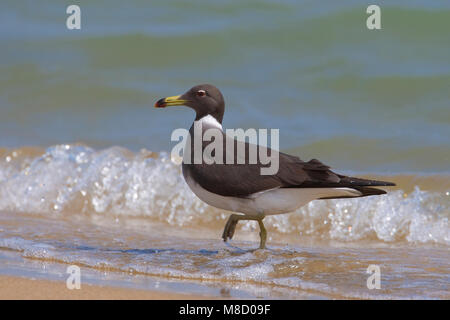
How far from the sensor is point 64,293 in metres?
4.82

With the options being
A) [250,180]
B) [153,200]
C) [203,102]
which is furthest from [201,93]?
[153,200]

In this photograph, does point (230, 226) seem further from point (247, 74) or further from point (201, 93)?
point (247, 74)

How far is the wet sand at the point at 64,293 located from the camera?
15.6 feet

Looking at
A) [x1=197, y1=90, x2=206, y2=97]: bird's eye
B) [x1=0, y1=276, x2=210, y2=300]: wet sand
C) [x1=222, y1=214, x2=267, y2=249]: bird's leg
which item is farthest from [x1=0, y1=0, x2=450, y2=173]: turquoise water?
[x1=0, y1=276, x2=210, y2=300]: wet sand

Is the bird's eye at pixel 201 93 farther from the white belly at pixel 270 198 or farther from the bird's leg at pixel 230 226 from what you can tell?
the bird's leg at pixel 230 226

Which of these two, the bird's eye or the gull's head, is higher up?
the bird's eye

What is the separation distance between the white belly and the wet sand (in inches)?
40.3

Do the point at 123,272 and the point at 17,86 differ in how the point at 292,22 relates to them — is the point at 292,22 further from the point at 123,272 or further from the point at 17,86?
the point at 123,272

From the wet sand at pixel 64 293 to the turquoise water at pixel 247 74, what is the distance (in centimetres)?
418

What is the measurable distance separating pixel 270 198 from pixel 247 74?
18.2 feet

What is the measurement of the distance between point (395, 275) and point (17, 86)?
725cm

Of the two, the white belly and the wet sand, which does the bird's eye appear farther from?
the wet sand

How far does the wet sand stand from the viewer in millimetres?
4754
